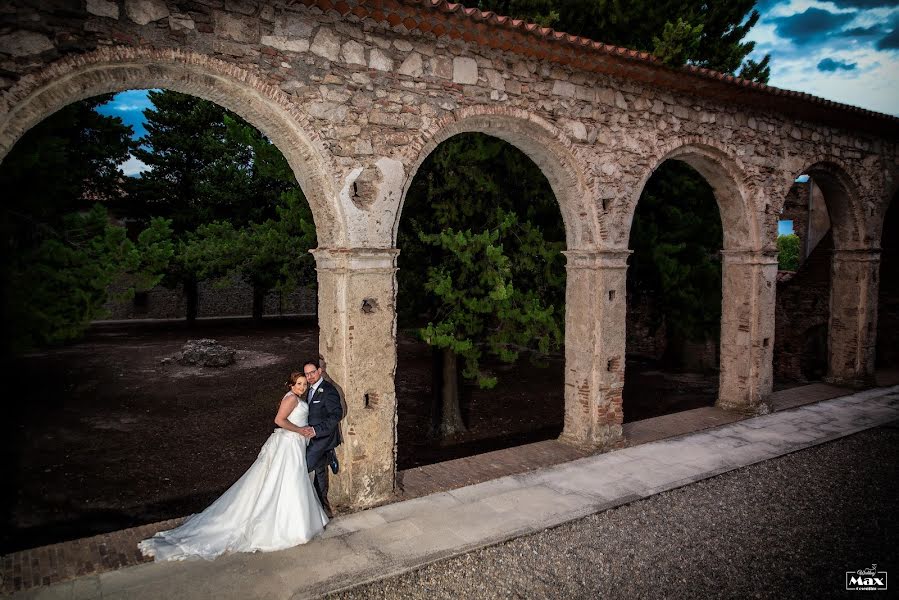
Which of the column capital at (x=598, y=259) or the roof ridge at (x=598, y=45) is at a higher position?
the roof ridge at (x=598, y=45)

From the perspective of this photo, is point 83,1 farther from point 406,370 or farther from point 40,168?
point 406,370

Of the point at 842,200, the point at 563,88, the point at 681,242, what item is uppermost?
the point at 563,88

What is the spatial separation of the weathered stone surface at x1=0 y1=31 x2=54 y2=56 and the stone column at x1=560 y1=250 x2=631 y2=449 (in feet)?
19.0

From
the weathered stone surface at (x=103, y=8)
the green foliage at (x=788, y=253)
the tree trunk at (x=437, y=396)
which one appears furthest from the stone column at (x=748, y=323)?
the green foliage at (x=788, y=253)

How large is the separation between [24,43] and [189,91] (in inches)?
49.0

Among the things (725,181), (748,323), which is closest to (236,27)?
(725,181)

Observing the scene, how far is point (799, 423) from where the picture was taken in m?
8.59

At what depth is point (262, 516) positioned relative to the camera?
4754 mm

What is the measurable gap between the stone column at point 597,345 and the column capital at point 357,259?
2.83m

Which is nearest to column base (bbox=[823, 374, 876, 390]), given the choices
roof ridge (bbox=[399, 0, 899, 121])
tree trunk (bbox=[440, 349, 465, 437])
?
roof ridge (bbox=[399, 0, 899, 121])

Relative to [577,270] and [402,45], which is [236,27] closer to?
[402,45]

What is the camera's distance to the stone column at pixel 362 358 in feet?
18.1

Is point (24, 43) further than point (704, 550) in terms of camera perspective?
No

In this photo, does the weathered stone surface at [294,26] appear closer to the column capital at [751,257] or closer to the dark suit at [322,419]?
the dark suit at [322,419]
